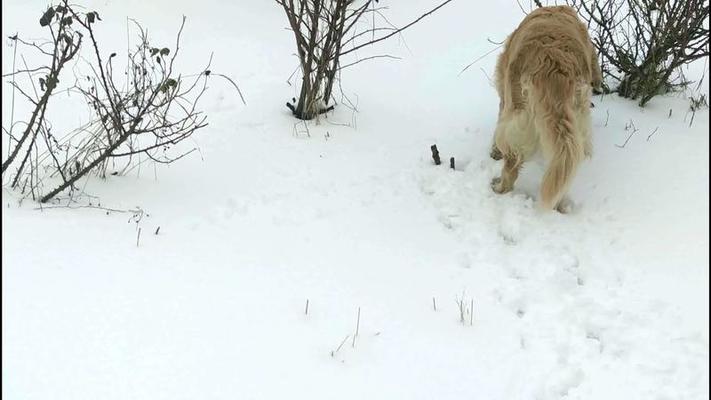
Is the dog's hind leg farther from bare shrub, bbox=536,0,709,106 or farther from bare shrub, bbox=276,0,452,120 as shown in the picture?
bare shrub, bbox=536,0,709,106

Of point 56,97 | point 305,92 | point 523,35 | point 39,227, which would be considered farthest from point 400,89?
point 39,227

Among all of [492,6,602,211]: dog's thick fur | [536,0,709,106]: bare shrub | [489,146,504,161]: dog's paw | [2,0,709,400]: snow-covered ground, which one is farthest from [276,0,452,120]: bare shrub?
[536,0,709,106]: bare shrub

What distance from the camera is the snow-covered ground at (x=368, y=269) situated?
223 centimetres

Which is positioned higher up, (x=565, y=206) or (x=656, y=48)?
(x=656, y=48)

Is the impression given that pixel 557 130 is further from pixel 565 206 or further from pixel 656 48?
pixel 656 48

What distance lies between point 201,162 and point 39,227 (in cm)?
105

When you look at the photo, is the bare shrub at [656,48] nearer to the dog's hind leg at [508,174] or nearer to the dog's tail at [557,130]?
the dog's tail at [557,130]

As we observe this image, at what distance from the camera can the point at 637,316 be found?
2.58m

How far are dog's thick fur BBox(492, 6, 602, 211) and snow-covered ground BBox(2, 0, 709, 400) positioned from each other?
0.29m

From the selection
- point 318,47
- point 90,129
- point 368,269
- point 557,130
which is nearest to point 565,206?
point 557,130

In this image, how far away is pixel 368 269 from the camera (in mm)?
2861

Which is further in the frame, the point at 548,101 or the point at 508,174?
the point at 508,174

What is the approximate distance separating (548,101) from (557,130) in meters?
0.15

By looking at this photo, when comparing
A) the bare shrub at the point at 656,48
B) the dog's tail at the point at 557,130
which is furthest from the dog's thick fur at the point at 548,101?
the bare shrub at the point at 656,48
